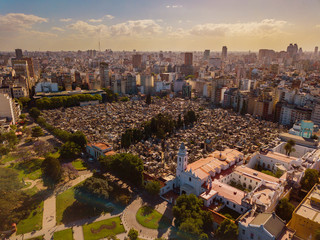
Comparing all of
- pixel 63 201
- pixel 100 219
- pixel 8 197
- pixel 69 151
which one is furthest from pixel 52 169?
pixel 100 219

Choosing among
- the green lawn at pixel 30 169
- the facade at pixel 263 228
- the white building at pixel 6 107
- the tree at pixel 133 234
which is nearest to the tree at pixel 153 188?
the tree at pixel 133 234

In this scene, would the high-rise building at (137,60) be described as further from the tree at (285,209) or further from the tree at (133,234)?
the tree at (133,234)

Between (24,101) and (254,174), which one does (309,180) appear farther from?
(24,101)

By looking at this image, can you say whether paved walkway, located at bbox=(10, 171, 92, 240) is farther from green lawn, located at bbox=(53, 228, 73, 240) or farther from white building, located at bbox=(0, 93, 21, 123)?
white building, located at bbox=(0, 93, 21, 123)

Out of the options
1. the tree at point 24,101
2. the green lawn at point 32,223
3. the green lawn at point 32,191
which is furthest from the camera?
the tree at point 24,101

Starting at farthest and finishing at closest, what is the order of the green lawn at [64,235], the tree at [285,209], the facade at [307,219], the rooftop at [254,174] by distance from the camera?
the rooftop at [254,174] < the tree at [285,209] < the green lawn at [64,235] < the facade at [307,219]

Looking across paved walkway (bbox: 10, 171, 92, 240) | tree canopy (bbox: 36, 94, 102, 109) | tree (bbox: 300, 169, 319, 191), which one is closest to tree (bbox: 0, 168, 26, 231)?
paved walkway (bbox: 10, 171, 92, 240)

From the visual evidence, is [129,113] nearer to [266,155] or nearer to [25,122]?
[25,122]
